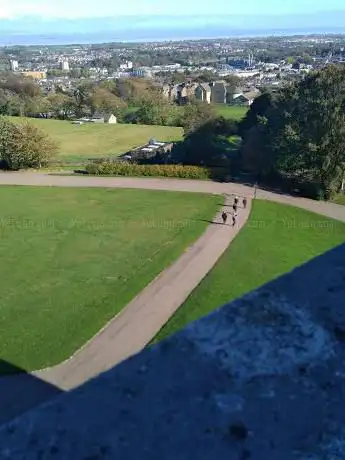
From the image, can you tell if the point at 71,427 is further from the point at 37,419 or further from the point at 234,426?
the point at 234,426

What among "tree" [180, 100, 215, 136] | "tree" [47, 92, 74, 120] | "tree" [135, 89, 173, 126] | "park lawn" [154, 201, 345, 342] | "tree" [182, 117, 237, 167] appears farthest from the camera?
"tree" [47, 92, 74, 120]

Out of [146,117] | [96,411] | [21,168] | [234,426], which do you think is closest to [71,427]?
[96,411]

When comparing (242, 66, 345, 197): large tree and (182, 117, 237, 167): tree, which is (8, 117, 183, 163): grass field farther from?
(242, 66, 345, 197): large tree

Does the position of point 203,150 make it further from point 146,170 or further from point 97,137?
point 97,137

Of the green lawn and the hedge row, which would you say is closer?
the green lawn

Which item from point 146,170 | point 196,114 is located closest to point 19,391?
point 146,170

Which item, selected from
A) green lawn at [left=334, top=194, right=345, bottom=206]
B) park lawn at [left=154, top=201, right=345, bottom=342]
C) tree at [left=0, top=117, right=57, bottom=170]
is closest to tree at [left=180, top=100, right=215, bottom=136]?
tree at [left=0, top=117, right=57, bottom=170]
